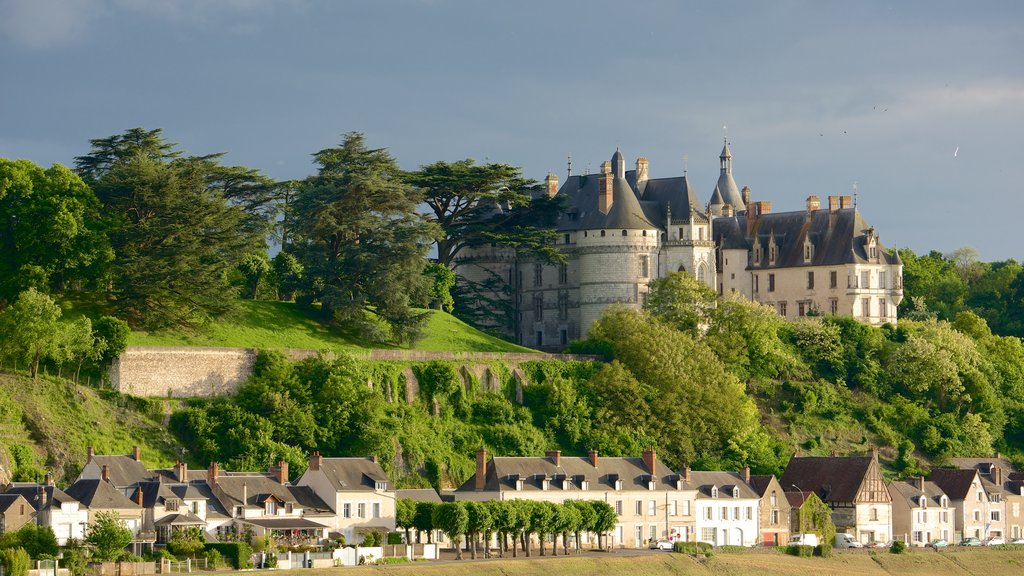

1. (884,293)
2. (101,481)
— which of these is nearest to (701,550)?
(101,481)

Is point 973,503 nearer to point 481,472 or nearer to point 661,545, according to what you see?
point 661,545

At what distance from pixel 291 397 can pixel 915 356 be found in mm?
34717

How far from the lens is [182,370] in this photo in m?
75.8

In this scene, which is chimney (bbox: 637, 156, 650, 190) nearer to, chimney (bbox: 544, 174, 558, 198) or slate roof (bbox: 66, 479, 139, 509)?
chimney (bbox: 544, 174, 558, 198)

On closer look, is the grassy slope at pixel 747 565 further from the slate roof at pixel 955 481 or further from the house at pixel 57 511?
the house at pixel 57 511

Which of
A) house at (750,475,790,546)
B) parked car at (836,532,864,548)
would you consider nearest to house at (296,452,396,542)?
house at (750,475,790,546)

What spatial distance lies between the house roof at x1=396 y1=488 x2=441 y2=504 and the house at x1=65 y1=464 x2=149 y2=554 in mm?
12226

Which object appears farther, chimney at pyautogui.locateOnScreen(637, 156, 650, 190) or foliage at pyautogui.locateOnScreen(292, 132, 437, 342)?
→ chimney at pyautogui.locateOnScreen(637, 156, 650, 190)

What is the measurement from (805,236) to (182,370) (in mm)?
39771

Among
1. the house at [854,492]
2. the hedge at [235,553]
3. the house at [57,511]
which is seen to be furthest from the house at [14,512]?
the house at [854,492]

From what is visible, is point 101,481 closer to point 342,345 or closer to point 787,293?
point 342,345

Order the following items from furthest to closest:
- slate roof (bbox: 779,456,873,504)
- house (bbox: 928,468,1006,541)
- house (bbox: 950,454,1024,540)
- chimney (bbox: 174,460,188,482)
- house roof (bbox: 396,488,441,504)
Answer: house (bbox: 950,454,1024,540)
house (bbox: 928,468,1006,541)
slate roof (bbox: 779,456,873,504)
house roof (bbox: 396,488,441,504)
chimney (bbox: 174,460,188,482)

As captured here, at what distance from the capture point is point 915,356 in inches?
3831

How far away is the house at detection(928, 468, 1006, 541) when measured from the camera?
86312mm
